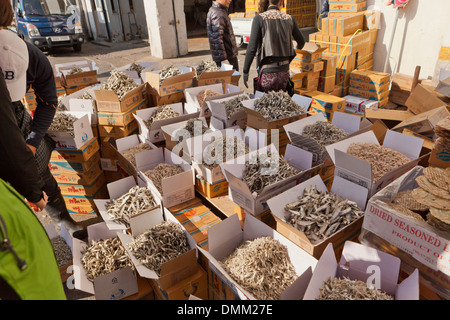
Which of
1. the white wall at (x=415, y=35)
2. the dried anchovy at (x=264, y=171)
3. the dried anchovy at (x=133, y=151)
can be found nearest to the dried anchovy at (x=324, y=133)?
the dried anchovy at (x=264, y=171)

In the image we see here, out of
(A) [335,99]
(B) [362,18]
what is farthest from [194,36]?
(A) [335,99]

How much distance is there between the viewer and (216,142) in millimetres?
3463

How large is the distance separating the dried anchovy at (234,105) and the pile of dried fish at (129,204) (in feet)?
5.04

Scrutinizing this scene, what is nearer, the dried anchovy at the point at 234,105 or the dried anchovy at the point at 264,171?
the dried anchovy at the point at 264,171

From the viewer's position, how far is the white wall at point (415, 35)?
636cm

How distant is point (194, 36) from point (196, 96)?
14.6 meters

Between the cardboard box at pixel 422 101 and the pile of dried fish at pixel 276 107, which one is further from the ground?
the pile of dried fish at pixel 276 107

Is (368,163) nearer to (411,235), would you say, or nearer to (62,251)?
(411,235)

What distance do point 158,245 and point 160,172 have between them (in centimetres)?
103

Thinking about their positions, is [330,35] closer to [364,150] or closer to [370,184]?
[364,150]

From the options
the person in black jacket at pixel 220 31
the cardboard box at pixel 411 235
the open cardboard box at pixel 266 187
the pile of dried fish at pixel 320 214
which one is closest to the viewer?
the cardboard box at pixel 411 235

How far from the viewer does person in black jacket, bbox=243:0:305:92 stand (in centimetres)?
454

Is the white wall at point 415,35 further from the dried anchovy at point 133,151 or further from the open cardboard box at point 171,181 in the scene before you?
the dried anchovy at point 133,151

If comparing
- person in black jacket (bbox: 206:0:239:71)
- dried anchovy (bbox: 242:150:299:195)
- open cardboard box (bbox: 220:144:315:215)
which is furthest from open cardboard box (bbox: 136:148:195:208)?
person in black jacket (bbox: 206:0:239:71)
